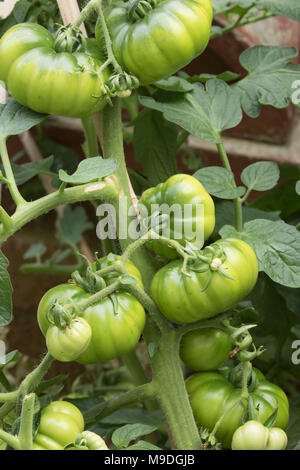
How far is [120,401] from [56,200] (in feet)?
0.65

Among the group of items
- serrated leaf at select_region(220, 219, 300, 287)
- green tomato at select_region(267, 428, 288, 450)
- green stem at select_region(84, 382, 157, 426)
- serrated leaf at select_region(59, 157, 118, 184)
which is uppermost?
serrated leaf at select_region(59, 157, 118, 184)

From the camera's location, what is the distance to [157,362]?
56 cm

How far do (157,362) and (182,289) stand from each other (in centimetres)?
9

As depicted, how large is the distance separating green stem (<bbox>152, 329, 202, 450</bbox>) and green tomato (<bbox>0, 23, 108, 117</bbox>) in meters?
0.22

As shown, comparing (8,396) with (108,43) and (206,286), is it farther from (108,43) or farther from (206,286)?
(108,43)

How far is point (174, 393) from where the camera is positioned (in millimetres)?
544

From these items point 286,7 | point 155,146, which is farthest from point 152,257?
point 286,7

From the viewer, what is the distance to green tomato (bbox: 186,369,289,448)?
53 centimetres

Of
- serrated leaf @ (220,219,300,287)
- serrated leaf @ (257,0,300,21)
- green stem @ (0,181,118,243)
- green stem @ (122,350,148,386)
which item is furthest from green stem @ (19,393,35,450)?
serrated leaf @ (257,0,300,21)

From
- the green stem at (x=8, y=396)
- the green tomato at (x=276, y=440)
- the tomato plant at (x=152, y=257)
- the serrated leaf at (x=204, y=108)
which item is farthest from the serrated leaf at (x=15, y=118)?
the green tomato at (x=276, y=440)

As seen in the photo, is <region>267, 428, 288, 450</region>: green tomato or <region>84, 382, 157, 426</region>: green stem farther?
<region>84, 382, 157, 426</region>: green stem

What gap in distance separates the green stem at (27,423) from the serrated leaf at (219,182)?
0.27m

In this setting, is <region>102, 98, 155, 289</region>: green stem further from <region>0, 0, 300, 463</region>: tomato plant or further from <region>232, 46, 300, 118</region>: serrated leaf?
<region>232, 46, 300, 118</region>: serrated leaf
